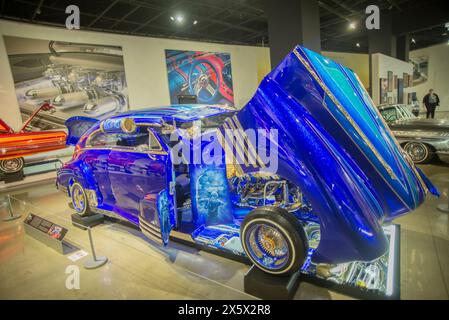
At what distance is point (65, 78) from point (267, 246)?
824cm

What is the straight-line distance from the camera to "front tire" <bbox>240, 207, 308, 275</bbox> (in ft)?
6.99

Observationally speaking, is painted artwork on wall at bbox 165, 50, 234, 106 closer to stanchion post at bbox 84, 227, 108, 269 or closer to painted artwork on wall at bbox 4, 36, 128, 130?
painted artwork on wall at bbox 4, 36, 128, 130

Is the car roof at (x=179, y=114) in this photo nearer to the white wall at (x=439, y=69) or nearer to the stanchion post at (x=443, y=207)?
the stanchion post at (x=443, y=207)

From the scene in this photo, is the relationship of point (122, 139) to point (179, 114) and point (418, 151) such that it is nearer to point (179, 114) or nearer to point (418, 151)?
point (179, 114)

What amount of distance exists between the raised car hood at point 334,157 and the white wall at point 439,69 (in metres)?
18.4

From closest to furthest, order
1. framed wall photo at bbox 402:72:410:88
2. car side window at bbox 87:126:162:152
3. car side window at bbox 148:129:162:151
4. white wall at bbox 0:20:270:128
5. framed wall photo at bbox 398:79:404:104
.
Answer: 1. car side window at bbox 148:129:162:151
2. car side window at bbox 87:126:162:152
3. white wall at bbox 0:20:270:128
4. framed wall photo at bbox 398:79:404:104
5. framed wall photo at bbox 402:72:410:88

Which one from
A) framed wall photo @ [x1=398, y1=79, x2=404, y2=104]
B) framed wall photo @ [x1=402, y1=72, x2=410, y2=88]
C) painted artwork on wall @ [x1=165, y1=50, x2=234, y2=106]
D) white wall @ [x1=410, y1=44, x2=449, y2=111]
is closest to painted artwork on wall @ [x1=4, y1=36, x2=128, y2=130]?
painted artwork on wall @ [x1=165, y1=50, x2=234, y2=106]

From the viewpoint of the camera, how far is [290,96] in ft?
7.27

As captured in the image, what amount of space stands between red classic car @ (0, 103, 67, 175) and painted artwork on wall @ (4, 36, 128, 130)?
57 cm

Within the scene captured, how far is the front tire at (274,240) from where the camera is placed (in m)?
2.13

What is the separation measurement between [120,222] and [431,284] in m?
3.82

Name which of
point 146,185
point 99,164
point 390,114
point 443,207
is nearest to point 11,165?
point 99,164

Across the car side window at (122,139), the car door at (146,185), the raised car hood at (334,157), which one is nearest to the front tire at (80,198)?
the car side window at (122,139)
